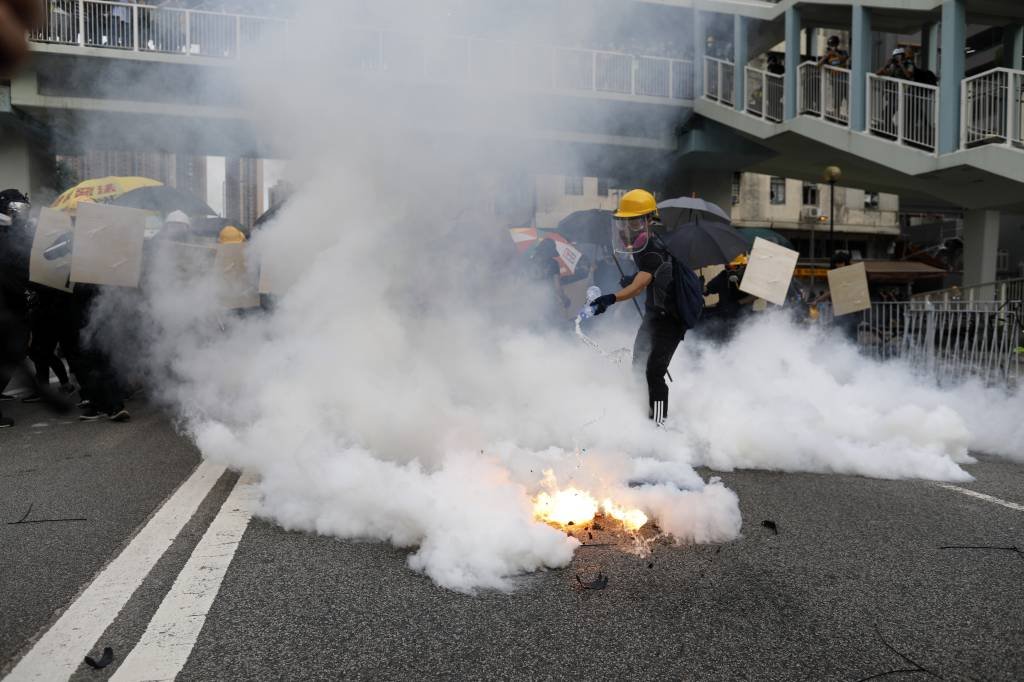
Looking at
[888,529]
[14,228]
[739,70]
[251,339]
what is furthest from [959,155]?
[14,228]

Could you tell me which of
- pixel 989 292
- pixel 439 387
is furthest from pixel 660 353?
pixel 989 292

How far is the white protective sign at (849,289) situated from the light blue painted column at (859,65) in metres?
5.67

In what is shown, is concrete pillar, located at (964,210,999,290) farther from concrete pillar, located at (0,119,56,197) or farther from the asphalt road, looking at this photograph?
concrete pillar, located at (0,119,56,197)

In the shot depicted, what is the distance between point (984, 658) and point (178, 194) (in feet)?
25.7

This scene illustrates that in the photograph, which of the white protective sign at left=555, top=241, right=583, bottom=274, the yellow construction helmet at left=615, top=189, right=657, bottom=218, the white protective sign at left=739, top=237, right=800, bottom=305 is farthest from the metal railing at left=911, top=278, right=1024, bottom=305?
the yellow construction helmet at left=615, top=189, right=657, bottom=218

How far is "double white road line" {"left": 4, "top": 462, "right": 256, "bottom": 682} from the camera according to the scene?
79.7 inches

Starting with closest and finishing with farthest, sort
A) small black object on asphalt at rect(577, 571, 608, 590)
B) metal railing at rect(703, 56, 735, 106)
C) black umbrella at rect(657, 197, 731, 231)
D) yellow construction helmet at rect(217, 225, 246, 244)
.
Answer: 1. small black object on asphalt at rect(577, 571, 608, 590)
2. yellow construction helmet at rect(217, 225, 246, 244)
3. black umbrella at rect(657, 197, 731, 231)
4. metal railing at rect(703, 56, 735, 106)

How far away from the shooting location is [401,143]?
173 inches

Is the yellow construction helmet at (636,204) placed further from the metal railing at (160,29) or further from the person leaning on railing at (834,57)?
the person leaning on railing at (834,57)

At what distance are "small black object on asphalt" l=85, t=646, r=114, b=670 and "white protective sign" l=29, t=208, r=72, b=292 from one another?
15.6 ft

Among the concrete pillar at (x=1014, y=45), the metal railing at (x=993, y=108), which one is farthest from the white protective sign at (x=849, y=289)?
the concrete pillar at (x=1014, y=45)

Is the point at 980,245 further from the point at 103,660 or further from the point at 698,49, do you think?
the point at 103,660

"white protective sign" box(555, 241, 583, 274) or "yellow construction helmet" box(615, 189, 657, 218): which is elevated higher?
"yellow construction helmet" box(615, 189, 657, 218)

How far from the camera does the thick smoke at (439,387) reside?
10.1 ft
